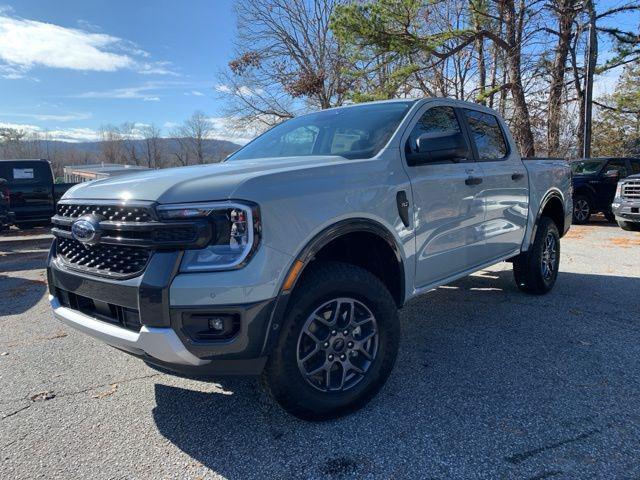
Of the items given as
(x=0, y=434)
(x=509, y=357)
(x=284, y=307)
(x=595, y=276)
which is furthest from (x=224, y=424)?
(x=595, y=276)

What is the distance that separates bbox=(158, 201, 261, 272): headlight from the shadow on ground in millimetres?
1046

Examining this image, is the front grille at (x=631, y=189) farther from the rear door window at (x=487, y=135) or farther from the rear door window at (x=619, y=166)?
the rear door window at (x=487, y=135)

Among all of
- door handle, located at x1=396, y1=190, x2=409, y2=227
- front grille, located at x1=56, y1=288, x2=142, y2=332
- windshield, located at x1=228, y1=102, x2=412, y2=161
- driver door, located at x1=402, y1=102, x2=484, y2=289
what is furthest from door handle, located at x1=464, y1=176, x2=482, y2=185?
front grille, located at x1=56, y1=288, x2=142, y2=332

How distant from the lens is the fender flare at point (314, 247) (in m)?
2.30

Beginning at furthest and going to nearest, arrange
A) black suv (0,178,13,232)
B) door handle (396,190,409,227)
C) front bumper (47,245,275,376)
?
black suv (0,178,13,232), door handle (396,190,409,227), front bumper (47,245,275,376)

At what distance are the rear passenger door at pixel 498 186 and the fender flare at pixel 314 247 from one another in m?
1.47

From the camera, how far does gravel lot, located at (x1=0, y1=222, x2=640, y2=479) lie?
232cm

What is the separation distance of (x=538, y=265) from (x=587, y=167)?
9.31m

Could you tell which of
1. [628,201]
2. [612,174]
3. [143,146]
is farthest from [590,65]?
[143,146]

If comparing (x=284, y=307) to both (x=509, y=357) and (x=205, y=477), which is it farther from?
(x=509, y=357)

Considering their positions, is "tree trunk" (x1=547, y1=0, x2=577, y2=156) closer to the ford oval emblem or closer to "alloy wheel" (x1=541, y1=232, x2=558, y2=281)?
"alloy wheel" (x1=541, y1=232, x2=558, y2=281)

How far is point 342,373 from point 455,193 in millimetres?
1681

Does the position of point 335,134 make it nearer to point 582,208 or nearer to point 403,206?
point 403,206

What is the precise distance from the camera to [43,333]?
449cm
